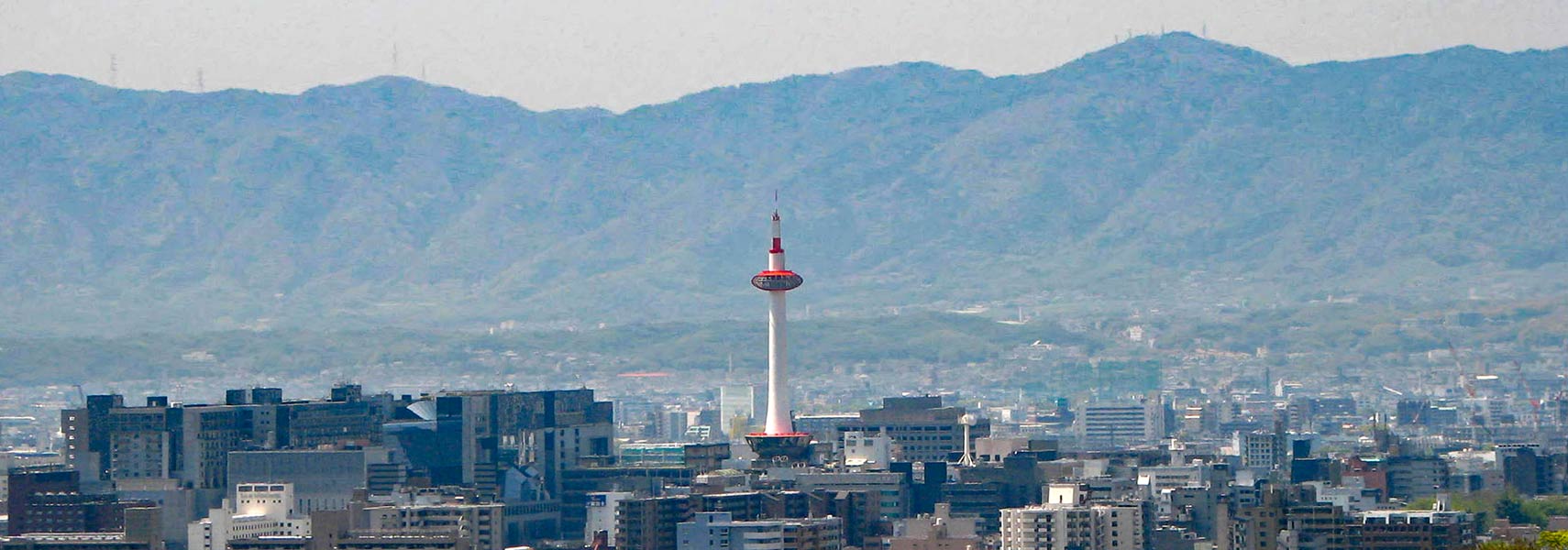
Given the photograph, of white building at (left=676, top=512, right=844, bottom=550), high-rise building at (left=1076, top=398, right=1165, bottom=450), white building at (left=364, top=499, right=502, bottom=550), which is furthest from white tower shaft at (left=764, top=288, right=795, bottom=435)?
high-rise building at (left=1076, top=398, right=1165, bottom=450)

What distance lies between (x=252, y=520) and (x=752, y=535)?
10.7 m

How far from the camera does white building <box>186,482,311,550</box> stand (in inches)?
2714

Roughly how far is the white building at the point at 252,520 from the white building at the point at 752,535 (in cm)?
689

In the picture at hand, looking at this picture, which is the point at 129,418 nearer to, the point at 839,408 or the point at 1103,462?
the point at 1103,462

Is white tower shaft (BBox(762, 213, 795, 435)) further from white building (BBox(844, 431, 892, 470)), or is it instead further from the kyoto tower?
white building (BBox(844, 431, 892, 470))

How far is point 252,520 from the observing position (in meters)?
71.6

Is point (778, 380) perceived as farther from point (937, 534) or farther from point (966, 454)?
point (937, 534)

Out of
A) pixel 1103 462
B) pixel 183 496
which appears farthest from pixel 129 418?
pixel 1103 462

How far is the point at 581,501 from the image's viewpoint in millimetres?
84750

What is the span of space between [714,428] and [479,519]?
245ft

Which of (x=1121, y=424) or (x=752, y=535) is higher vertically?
(x=1121, y=424)

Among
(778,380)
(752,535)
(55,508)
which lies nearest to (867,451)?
(778,380)

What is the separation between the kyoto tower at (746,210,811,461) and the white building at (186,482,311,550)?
769 inches

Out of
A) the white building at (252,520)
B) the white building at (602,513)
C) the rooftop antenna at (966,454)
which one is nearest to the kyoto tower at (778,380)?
the rooftop antenna at (966,454)
